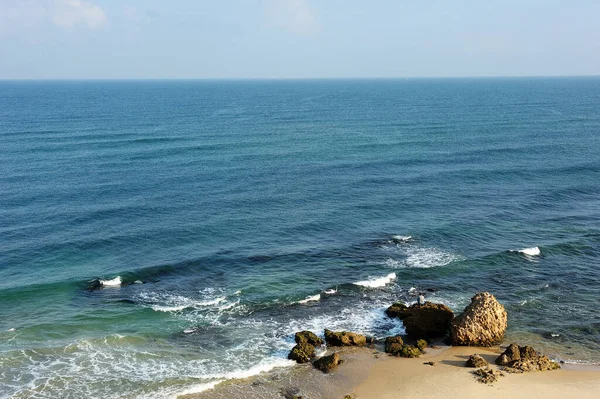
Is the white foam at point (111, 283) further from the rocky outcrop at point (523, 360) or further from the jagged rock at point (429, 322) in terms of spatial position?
the rocky outcrop at point (523, 360)

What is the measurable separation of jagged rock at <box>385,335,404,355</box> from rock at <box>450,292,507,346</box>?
169 inches

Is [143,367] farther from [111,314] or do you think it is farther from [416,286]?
[416,286]

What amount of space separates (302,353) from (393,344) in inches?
278

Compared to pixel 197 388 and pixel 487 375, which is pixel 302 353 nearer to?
pixel 197 388

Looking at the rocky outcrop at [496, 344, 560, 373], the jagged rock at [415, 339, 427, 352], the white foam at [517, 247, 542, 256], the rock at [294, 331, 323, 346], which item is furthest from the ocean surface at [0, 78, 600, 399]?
the jagged rock at [415, 339, 427, 352]

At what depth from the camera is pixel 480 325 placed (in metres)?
41.4

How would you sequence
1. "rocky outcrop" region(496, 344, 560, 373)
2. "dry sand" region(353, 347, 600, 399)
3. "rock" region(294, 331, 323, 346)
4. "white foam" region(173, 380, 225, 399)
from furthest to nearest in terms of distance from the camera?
"rock" region(294, 331, 323, 346) < "rocky outcrop" region(496, 344, 560, 373) < "white foam" region(173, 380, 225, 399) < "dry sand" region(353, 347, 600, 399)

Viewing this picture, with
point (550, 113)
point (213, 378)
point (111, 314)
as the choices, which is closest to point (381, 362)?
point (213, 378)

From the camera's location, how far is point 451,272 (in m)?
55.6

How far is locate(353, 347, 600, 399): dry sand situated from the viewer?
3544 centimetres

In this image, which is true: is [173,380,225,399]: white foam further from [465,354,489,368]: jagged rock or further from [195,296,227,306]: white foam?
[465,354,489,368]: jagged rock

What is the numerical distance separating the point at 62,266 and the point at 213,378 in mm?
27130

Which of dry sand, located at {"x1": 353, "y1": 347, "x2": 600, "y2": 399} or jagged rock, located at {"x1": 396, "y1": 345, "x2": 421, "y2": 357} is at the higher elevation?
jagged rock, located at {"x1": 396, "y1": 345, "x2": 421, "y2": 357}

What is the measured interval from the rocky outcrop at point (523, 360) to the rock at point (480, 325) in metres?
2.42
